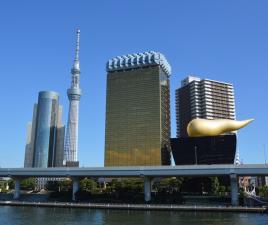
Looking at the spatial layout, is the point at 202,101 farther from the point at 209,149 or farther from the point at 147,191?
the point at 147,191

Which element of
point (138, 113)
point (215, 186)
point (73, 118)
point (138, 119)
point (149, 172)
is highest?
point (73, 118)

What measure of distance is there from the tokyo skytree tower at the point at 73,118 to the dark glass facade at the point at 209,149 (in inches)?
4242

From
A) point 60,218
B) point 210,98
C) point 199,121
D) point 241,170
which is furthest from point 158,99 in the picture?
point 60,218

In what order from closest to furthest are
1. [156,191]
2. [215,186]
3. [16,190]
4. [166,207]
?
1. [166,207]
2. [215,186]
3. [16,190]
4. [156,191]

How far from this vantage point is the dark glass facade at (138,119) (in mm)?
141125

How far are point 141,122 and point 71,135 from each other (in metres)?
61.1

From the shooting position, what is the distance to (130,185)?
311 ft

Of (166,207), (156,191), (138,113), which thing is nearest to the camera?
(166,207)

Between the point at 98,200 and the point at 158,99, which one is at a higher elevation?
the point at 158,99

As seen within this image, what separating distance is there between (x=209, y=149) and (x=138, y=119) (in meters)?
57.2

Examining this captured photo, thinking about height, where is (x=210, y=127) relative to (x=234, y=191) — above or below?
above

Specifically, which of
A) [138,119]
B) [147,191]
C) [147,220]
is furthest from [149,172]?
[138,119]

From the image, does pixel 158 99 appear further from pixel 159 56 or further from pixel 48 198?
pixel 48 198

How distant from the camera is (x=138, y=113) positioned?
14525cm
